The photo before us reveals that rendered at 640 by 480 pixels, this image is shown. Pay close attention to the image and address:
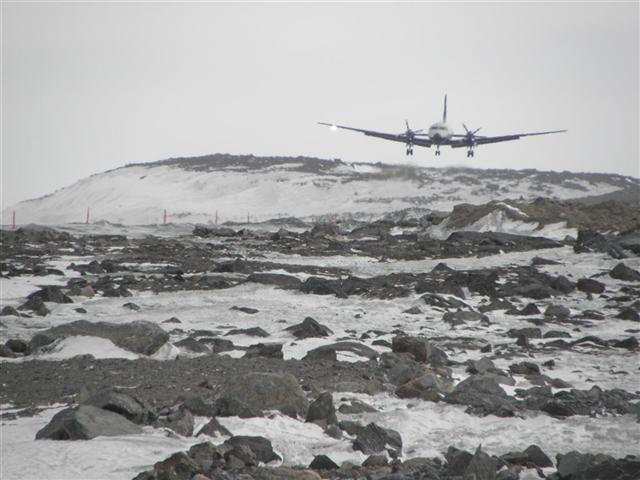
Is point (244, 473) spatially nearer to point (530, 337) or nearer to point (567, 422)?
point (567, 422)

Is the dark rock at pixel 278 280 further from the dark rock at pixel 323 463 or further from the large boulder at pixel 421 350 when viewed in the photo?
the dark rock at pixel 323 463

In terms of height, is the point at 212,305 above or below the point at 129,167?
below

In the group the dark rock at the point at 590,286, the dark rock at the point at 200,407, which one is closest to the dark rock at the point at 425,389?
the dark rock at the point at 200,407

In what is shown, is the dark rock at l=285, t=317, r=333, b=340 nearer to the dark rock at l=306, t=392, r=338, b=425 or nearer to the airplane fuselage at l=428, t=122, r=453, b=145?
the dark rock at l=306, t=392, r=338, b=425

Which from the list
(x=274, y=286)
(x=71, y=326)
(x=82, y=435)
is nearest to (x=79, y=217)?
(x=274, y=286)

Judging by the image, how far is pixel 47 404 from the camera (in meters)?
8.20

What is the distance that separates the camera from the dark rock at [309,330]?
12.6m

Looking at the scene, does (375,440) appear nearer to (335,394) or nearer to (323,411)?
(323,411)

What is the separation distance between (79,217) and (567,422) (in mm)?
71812

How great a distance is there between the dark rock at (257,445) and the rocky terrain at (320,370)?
2cm

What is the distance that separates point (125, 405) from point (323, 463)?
2358 millimetres

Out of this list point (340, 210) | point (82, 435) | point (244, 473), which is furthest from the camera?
point (340, 210)

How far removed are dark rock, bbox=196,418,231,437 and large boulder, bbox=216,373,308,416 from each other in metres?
0.66

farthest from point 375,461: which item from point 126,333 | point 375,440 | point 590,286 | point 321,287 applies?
point 590,286
